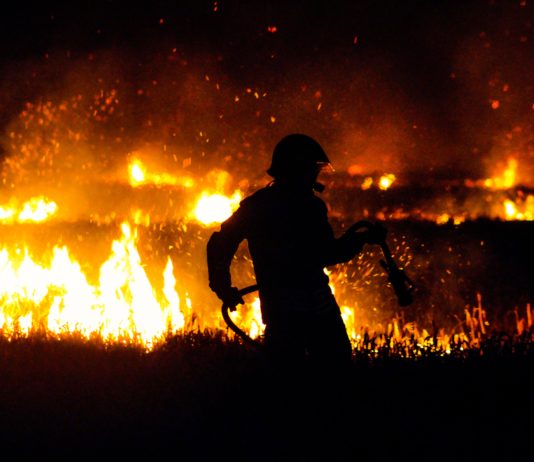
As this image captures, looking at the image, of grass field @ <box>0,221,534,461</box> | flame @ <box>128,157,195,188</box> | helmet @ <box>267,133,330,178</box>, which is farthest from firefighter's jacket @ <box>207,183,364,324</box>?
flame @ <box>128,157,195,188</box>

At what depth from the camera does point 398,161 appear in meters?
20.2

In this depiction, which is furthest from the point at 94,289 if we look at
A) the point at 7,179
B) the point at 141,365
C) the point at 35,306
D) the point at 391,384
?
the point at 7,179

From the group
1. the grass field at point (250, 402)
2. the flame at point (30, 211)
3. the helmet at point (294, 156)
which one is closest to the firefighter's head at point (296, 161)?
the helmet at point (294, 156)

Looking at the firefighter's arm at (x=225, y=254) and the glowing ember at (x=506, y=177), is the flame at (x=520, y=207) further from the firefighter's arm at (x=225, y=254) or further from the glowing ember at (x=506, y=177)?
the firefighter's arm at (x=225, y=254)

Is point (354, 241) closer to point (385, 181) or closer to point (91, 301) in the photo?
point (91, 301)

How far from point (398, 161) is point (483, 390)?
1568 cm

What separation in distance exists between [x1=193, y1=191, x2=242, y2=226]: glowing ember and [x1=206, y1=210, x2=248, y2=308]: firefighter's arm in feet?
27.2

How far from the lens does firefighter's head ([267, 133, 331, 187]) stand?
4.38 meters

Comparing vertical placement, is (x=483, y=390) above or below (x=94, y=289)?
below

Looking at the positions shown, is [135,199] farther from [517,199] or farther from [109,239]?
[517,199]

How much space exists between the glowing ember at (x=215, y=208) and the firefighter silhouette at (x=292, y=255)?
8292 mm

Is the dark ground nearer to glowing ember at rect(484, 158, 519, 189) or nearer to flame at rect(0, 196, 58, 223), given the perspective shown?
flame at rect(0, 196, 58, 223)

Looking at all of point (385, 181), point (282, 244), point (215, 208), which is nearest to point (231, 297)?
point (282, 244)

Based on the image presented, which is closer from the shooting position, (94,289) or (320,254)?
(320,254)
